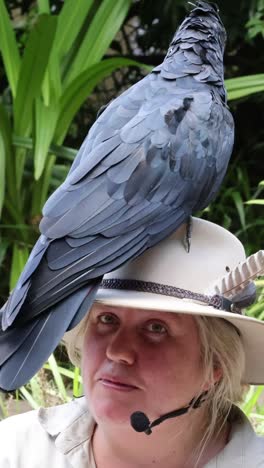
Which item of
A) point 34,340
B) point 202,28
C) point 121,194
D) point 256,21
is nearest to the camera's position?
point 34,340

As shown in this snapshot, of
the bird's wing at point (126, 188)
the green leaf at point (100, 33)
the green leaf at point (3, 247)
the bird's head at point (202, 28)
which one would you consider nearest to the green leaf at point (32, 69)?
the green leaf at point (100, 33)

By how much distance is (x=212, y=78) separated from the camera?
1.16 metres

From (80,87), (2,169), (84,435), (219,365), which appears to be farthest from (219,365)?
(80,87)

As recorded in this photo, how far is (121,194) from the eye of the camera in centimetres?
97

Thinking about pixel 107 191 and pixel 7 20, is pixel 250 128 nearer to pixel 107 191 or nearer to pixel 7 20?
pixel 7 20

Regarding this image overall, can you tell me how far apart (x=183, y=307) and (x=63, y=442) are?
314 millimetres

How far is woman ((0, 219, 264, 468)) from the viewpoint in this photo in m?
1.02

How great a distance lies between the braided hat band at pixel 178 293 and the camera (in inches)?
40.2

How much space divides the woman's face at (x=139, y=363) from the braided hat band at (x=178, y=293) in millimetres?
34

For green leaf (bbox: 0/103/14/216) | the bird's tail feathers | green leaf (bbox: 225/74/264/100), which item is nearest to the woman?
the bird's tail feathers

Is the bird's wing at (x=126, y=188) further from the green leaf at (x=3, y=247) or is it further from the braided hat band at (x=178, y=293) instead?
the green leaf at (x=3, y=247)

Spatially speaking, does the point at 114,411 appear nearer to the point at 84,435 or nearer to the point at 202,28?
the point at 84,435

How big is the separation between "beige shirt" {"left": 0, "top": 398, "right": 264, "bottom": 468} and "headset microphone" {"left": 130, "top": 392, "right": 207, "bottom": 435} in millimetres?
98

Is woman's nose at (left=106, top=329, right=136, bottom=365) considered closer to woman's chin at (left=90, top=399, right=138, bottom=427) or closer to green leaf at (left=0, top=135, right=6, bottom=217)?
woman's chin at (left=90, top=399, right=138, bottom=427)
